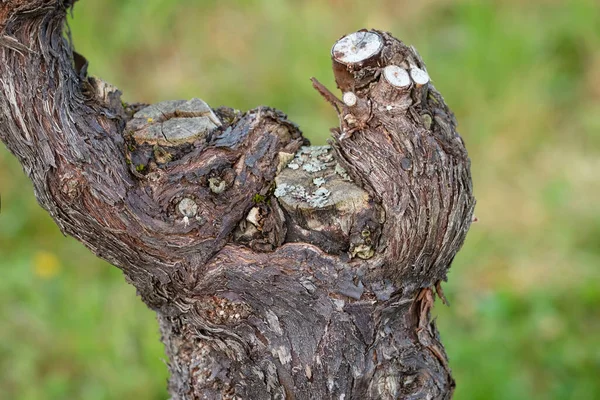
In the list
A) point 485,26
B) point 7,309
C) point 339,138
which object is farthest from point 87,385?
point 485,26

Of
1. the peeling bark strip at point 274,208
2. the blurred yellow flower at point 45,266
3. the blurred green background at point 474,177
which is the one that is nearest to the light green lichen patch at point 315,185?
the peeling bark strip at point 274,208

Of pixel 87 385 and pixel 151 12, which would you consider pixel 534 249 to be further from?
pixel 151 12

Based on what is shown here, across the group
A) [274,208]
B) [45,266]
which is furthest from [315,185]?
[45,266]

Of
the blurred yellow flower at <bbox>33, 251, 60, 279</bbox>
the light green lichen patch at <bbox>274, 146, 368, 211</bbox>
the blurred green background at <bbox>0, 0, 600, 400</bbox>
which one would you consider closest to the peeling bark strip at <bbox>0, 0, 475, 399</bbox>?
the light green lichen patch at <bbox>274, 146, 368, 211</bbox>

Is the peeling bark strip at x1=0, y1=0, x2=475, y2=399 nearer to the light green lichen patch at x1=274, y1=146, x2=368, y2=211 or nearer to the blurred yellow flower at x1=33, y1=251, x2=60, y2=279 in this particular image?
the light green lichen patch at x1=274, y1=146, x2=368, y2=211

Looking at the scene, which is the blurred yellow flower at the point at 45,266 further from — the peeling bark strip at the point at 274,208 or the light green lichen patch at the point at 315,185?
the light green lichen patch at the point at 315,185

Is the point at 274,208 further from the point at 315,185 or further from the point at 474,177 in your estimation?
the point at 474,177
